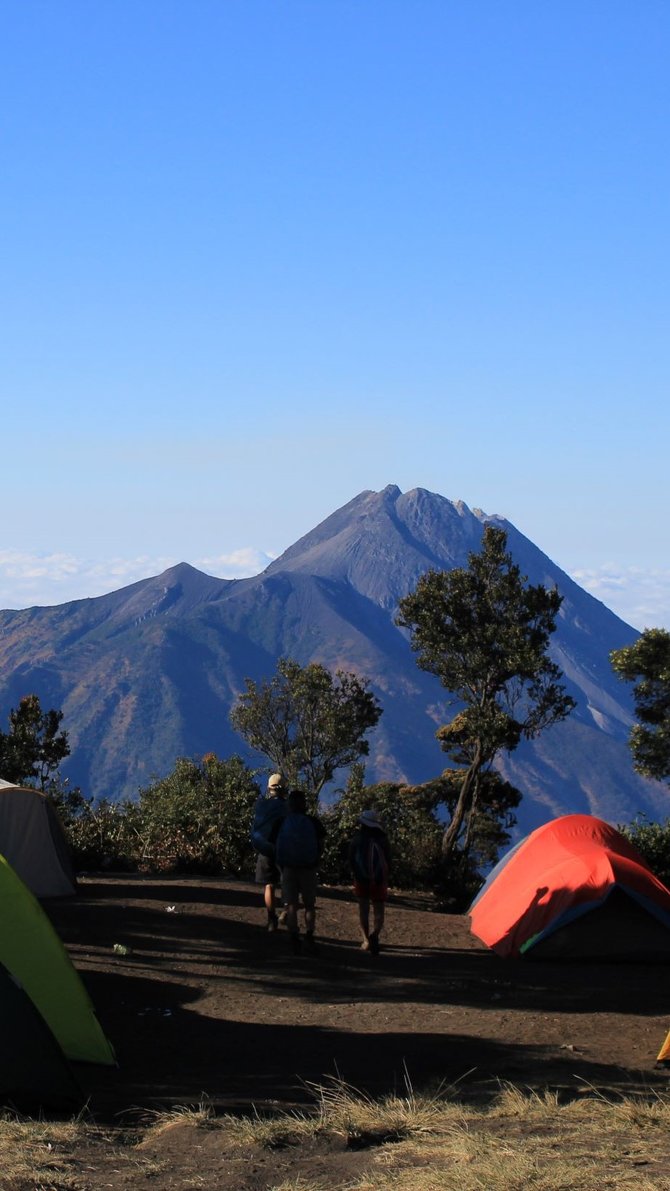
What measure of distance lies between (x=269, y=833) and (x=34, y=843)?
421 cm

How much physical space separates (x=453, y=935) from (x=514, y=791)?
19.1 m

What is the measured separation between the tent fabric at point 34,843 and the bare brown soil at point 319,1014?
0.78 m

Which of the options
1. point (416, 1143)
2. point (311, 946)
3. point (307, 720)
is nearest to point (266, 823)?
point (311, 946)

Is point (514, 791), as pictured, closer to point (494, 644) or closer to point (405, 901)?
point (494, 644)

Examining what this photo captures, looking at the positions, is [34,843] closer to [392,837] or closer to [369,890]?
[369,890]

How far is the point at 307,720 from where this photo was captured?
1409 inches

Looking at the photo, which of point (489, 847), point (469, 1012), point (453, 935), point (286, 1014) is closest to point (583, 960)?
point (453, 935)

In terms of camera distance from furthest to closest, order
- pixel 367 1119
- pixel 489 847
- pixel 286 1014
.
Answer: pixel 489 847 → pixel 286 1014 → pixel 367 1119

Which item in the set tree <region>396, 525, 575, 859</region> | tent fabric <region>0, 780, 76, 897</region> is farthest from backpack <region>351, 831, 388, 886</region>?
tree <region>396, 525, 575, 859</region>

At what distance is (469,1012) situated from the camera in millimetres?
10148

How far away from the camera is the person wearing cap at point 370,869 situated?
1301 centimetres

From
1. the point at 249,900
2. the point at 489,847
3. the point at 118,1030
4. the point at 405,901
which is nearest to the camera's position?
the point at 118,1030

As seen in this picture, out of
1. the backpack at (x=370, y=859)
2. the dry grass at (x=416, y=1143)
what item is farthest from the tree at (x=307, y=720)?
the dry grass at (x=416, y=1143)

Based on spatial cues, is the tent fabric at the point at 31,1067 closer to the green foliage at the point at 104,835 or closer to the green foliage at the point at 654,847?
the green foliage at the point at 104,835
